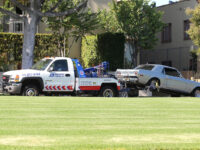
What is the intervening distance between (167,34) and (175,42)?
1.86m

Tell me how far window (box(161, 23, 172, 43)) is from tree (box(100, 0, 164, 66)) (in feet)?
15.9

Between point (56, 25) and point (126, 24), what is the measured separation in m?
6.77

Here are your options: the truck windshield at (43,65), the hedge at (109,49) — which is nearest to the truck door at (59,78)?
the truck windshield at (43,65)

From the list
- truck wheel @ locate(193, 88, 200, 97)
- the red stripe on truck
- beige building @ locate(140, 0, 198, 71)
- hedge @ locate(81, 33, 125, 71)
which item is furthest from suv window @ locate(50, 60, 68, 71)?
beige building @ locate(140, 0, 198, 71)

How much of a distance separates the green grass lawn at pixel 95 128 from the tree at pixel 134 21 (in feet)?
88.4

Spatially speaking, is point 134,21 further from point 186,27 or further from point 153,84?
point 153,84

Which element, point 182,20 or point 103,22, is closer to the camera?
point 103,22

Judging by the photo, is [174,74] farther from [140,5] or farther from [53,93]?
[140,5]

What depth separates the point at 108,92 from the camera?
24438 millimetres

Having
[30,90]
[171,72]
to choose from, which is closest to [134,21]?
[171,72]

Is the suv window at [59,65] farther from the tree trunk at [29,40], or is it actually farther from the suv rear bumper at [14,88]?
the tree trunk at [29,40]

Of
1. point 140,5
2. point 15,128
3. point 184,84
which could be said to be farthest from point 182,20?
point 15,128

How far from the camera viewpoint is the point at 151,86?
26906 millimetres

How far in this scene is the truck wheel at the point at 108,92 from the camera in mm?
24281
